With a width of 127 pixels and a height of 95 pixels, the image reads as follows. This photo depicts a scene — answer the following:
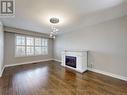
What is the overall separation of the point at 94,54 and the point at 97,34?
1.01m

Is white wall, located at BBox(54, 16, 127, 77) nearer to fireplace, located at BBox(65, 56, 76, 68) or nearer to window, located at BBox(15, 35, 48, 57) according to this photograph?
fireplace, located at BBox(65, 56, 76, 68)

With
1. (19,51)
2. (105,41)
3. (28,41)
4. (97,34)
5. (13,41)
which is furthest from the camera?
(28,41)

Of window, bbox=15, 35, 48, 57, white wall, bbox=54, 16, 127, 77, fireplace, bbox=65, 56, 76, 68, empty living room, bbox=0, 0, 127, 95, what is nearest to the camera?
empty living room, bbox=0, 0, 127, 95

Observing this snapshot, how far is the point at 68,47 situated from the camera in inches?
224

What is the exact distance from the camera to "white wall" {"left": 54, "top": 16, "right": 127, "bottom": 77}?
9.98ft

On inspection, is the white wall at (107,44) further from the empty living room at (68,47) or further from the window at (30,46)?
the window at (30,46)

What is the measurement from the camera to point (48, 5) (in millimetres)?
2312

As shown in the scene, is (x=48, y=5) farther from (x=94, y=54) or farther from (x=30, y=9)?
(x=94, y=54)

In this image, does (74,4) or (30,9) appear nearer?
(74,4)

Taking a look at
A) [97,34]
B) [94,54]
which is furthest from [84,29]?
[94,54]

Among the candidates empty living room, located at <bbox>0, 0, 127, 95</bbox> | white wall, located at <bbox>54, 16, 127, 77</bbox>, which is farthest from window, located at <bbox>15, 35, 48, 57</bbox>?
white wall, located at <bbox>54, 16, 127, 77</bbox>

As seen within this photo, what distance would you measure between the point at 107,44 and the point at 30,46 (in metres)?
5.09

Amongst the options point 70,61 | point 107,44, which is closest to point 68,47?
point 70,61

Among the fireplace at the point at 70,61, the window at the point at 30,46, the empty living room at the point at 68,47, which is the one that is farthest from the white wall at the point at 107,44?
the window at the point at 30,46
